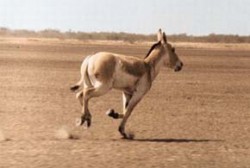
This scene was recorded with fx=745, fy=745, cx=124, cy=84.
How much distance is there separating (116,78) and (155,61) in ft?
5.94

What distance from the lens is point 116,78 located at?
16.0 meters

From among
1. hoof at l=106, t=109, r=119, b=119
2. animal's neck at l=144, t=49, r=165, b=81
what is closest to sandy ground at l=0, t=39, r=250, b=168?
hoof at l=106, t=109, r=119, b=119

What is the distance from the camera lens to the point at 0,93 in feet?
88.8

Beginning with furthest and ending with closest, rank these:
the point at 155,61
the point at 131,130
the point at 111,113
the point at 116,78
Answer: the point at 131,130
the point at 155,61
the point at 111,113
the point at 116,78

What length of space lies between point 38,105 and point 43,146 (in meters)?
8.64

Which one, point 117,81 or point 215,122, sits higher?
point 117,81

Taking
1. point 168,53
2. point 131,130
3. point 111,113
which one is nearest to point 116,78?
point 111,113

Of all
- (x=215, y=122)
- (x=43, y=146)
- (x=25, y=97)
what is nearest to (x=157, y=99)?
(x=25, y=97)

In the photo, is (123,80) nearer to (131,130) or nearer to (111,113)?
(111,113)

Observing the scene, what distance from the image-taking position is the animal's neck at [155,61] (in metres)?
17.3

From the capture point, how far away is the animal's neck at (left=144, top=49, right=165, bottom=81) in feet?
56.9

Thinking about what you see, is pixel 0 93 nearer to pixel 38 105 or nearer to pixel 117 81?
pixel 38 105

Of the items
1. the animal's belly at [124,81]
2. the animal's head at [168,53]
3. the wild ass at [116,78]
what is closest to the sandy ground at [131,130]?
the wild ass at [116,78]

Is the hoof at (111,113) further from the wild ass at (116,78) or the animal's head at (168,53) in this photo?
the animal's head at (168,53)
